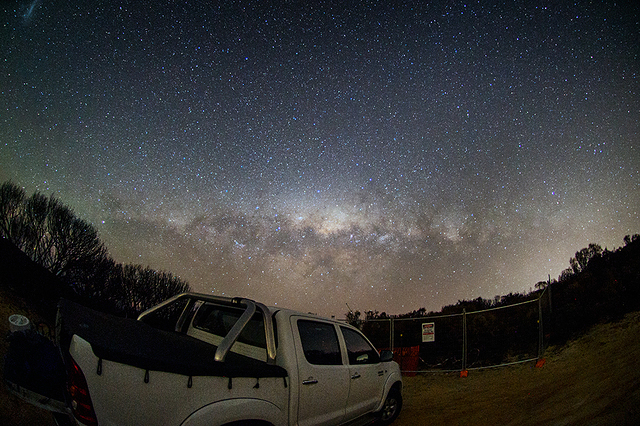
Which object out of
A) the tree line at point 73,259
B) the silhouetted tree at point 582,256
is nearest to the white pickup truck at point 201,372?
the tree line at point 73,259

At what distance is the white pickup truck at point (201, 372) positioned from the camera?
6.48 feet

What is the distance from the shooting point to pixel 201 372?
222 cm

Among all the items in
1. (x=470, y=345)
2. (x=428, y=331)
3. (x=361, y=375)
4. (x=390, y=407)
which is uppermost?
(x=361, y=375)

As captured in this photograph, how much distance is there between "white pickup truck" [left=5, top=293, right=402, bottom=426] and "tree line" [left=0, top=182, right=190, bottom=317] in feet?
88.5

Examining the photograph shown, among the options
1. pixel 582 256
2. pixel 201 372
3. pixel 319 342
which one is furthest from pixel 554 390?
pixel 582 256

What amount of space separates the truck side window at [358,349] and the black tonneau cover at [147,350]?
170 centimetres

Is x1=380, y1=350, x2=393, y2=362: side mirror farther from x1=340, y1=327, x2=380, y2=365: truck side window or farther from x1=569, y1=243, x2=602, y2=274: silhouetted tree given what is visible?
x1=569, y1=243, x2=602, y2=274: silhouetted tree

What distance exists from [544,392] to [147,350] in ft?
29.8

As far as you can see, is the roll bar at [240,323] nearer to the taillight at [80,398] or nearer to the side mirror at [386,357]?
the taillight at [80,398]

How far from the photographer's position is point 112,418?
1966 millimetres

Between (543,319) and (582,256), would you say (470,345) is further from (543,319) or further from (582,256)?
(582,256)

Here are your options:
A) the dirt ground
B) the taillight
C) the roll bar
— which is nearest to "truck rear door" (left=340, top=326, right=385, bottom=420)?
the roll bar

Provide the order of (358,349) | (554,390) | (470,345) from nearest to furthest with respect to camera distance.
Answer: (358,349), (554,390), (470,345)

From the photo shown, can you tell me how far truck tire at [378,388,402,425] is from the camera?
4969mm
